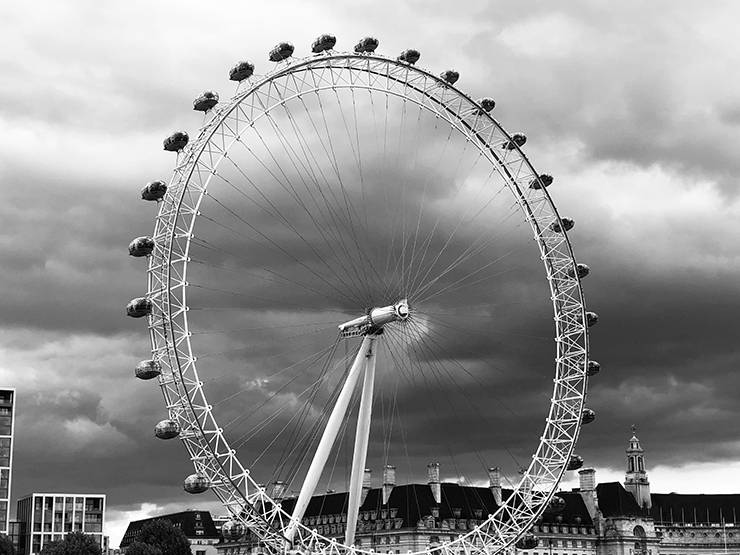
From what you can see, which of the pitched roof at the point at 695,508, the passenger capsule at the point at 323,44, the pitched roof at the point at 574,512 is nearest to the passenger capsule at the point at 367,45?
the passenger capsule at the point at 323,44

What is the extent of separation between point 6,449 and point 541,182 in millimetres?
103414

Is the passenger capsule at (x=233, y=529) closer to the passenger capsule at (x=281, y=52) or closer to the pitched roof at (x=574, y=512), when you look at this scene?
the passenger capsule at (x=281, y=52)

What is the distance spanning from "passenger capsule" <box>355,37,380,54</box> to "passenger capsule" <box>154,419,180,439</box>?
2240 cm

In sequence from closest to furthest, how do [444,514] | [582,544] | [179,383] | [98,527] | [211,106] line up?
[179,383]
[211,106]
[444,514]
[582,544]
[98,527]

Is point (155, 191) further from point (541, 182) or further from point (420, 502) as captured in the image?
point (420, 502)

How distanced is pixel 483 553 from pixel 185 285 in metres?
24.4

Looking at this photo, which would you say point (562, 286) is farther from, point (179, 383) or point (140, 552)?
point (140, 552)

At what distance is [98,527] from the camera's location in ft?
567

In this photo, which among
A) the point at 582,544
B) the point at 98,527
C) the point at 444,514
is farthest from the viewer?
the point at 98,527

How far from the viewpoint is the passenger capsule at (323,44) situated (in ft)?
195

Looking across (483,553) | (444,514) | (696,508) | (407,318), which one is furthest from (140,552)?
(696,508)

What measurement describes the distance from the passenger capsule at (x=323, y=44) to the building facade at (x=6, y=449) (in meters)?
106

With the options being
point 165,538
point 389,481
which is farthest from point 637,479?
point 165,538

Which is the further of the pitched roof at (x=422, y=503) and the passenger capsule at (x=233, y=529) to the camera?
the pitched roof at (x=422, y=503)
